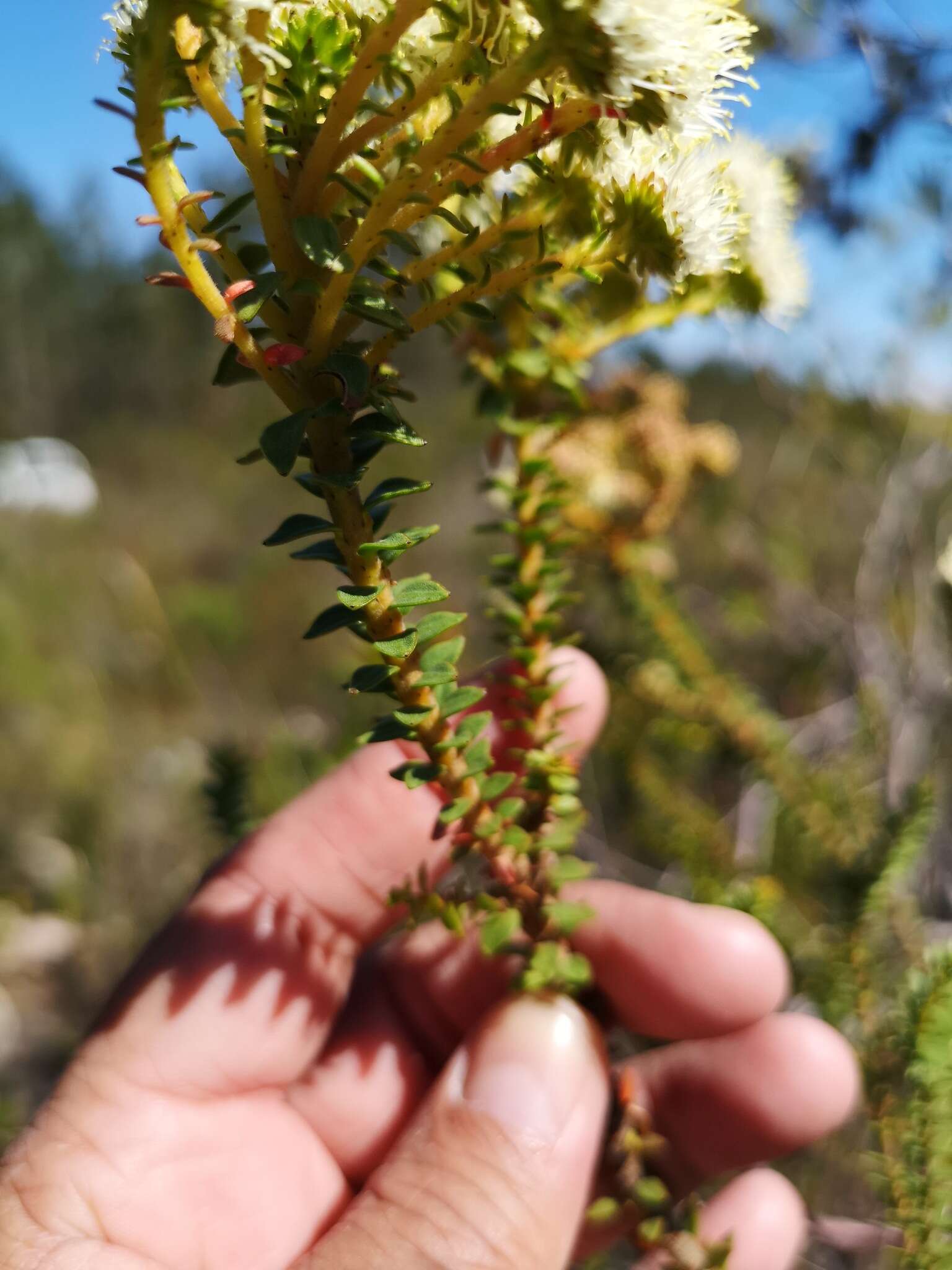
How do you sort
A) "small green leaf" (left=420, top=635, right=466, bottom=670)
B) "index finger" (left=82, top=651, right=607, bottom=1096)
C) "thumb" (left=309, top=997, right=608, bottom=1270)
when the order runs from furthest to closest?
"index finger" (left=82, top=651, right=607, bottom=1096) → "thumb" (left=309, top=997, right=608, bottom=1270) → "small green leaf" (left=420, top=635, right=466, bottom=670)

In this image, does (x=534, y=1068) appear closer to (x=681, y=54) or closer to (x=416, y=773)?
(x=416, y=773)

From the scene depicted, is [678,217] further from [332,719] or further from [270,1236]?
[332,719]

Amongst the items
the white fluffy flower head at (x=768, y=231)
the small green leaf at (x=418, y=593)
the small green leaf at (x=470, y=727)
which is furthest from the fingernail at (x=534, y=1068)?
the white fluffy flower head at (x=768, y=231)

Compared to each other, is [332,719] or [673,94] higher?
[673,94]

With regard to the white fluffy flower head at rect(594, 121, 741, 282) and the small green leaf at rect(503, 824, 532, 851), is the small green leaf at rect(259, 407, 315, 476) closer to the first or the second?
the white fluffy flower head at rect(594, 121, 741, 282)

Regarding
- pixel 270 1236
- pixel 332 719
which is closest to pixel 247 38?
pixel 270 1236

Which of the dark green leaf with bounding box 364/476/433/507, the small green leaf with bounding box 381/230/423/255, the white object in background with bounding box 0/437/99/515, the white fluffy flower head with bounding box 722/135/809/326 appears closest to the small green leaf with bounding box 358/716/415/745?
the dark green leaf with bounding box 364/476/433/507
